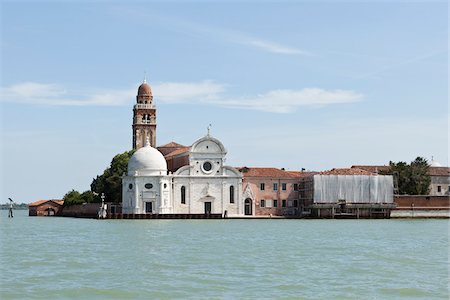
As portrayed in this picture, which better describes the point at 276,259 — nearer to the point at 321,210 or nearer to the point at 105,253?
the point at 105,253

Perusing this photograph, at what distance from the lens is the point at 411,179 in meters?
66.9

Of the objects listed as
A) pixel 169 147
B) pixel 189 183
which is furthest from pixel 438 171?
pixel 169 147

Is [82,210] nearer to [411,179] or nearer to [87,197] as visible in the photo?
[87,197]

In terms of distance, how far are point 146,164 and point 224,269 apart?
40.6m

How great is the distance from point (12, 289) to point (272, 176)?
48.6 m

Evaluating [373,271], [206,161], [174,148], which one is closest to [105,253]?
[373,271]

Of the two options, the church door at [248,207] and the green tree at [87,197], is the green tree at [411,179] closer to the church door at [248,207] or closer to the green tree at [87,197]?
the church door at [248,207]

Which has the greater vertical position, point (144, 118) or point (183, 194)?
point (144, 118)

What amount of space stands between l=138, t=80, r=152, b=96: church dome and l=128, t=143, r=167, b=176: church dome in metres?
18.4

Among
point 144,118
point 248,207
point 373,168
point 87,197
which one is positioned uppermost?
point 144,118

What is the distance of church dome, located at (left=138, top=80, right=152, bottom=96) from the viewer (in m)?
78.8

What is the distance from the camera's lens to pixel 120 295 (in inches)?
643

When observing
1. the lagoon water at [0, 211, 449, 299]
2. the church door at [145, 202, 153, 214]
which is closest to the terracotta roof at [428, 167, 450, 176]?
the church door at [145, 202, 153, 214]

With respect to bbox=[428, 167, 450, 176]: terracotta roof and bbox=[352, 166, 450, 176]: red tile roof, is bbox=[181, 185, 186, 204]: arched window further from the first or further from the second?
bbox=[428, 167, 450, 176]: terracotta roof
